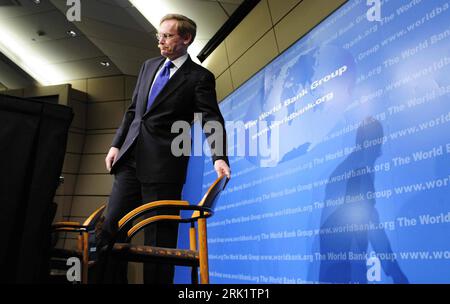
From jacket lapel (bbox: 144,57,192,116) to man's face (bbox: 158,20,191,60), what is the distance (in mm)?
79

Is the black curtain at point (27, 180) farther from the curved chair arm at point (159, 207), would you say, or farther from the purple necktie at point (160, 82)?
the purple necktie at point (160, 82)

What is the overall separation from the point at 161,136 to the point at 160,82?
30cm

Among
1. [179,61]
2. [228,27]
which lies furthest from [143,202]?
[228,27]

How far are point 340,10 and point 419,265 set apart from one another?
1733 millimetres

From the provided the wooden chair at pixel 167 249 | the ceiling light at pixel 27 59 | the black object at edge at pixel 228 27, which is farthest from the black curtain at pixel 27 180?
the ceiling light at pixel 27 59

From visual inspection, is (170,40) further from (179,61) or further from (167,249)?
(167,249)

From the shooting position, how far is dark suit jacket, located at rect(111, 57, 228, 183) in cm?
175

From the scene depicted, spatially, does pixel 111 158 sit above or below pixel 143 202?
above

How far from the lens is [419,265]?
1.98m

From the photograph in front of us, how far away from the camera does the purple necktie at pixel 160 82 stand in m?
1.93

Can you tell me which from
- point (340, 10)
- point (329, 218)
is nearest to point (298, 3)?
point (340, 10)

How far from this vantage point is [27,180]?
1.00 metres

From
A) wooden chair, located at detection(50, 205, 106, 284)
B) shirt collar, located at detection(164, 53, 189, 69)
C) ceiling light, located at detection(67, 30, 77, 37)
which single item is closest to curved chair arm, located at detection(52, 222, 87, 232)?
wooden chair, located at detection(50, 205, 106, 284)
